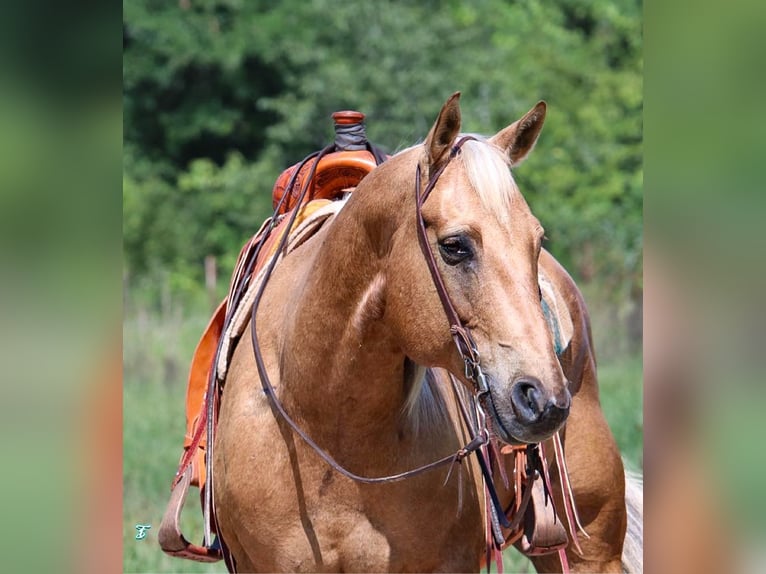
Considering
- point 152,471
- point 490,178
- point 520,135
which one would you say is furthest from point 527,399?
point 152,471

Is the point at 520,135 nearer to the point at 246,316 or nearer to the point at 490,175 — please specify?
the point at 490,175

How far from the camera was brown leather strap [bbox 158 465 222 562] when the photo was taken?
3438 millimetres

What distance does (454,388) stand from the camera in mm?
3365

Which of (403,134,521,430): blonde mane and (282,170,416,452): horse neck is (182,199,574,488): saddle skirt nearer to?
(282,170,416,452): horse neck

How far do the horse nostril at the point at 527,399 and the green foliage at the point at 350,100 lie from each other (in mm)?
12700

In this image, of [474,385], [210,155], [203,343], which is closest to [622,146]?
[210,155]

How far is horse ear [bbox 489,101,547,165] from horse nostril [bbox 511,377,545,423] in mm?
668

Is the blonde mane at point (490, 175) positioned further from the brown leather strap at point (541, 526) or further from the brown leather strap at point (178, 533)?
the brown leather strap at point (178, 533)

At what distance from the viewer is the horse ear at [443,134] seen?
253 cm

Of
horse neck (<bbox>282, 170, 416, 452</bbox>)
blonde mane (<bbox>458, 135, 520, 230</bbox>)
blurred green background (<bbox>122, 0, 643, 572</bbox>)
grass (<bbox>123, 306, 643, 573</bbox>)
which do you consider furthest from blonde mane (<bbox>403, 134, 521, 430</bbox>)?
blurred green background (<bbox>122, 0, 643, 572</bbox>)

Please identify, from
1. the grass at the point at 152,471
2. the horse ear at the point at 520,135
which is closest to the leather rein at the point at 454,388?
the horse ear at the point at 520,135

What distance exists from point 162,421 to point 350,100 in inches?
305
